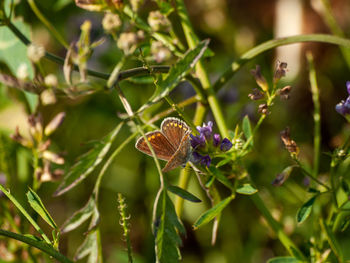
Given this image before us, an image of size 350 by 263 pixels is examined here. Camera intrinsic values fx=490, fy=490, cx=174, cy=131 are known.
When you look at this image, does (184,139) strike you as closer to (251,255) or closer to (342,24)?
(251,255)

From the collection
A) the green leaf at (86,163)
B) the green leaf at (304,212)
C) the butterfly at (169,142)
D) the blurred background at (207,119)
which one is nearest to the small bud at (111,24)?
the butterfly at (169,142)

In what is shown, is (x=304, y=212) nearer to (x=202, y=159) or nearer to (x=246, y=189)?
(x=246, y=189)

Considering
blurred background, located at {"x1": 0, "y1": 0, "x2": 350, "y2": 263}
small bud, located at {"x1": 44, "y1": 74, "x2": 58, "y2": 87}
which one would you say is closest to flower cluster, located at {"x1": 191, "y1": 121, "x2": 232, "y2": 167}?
small bud, located at {"x1": 44, "y1": 74, "x2": 58, "y2": 87}

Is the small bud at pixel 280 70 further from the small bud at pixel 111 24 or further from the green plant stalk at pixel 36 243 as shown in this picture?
the green plant stalk at pixel 36 243

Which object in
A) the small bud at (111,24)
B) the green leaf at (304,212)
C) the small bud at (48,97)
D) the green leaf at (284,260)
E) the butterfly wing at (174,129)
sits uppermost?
the small bud at (111,24)

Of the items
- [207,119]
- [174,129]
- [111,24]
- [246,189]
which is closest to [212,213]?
[246,189]

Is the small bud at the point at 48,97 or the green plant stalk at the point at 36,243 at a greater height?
the small bud at the point at 48,97

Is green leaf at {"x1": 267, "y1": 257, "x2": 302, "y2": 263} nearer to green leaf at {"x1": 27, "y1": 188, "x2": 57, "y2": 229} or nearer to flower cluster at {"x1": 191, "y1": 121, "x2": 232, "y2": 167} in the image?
flower cluster at {"x1": 191, "y1": 121, "x2": 232, "y2": 167}
